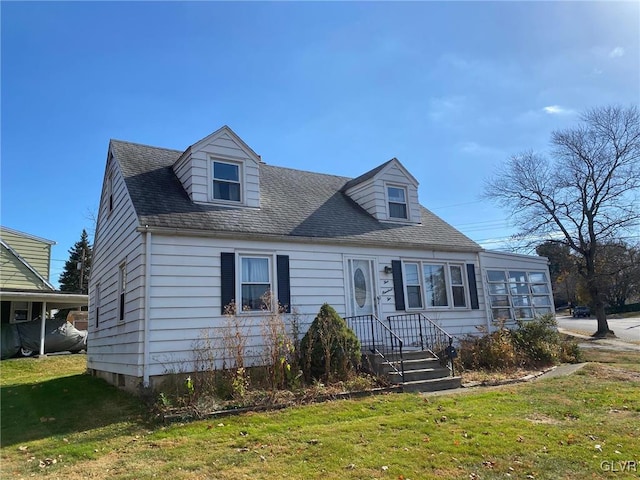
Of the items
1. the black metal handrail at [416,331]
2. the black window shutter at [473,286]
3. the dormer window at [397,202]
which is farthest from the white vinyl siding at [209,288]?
the black window shutter at [473,286]

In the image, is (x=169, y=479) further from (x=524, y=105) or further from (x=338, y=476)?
(x=524, y=105)

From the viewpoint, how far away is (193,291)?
30.6 feet

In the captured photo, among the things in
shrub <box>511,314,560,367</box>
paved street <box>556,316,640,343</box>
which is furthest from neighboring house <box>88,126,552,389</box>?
paved street <box>556,316,640,343</box>

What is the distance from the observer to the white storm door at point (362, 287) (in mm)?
11703

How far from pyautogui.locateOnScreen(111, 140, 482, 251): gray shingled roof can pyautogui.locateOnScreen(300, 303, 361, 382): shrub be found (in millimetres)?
2487

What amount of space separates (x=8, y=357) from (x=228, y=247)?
1242 cm

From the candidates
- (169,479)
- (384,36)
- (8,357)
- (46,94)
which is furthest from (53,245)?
(169,479)

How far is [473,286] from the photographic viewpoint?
13688mm

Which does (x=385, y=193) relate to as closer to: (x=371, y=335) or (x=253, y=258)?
(x=371, y=335)

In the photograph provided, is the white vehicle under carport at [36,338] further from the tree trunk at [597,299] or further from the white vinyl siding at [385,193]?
the tree trunk at [597,299]

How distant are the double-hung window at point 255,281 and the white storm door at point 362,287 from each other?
94.5 inches

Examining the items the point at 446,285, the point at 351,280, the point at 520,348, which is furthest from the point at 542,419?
the point at 446,285

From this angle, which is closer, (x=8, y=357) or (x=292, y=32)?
(x=292, y=32)

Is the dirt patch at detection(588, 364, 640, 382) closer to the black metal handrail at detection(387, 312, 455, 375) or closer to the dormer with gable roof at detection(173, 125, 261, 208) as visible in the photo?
the black metal handrail at detection(387, 312, 455, 375)
